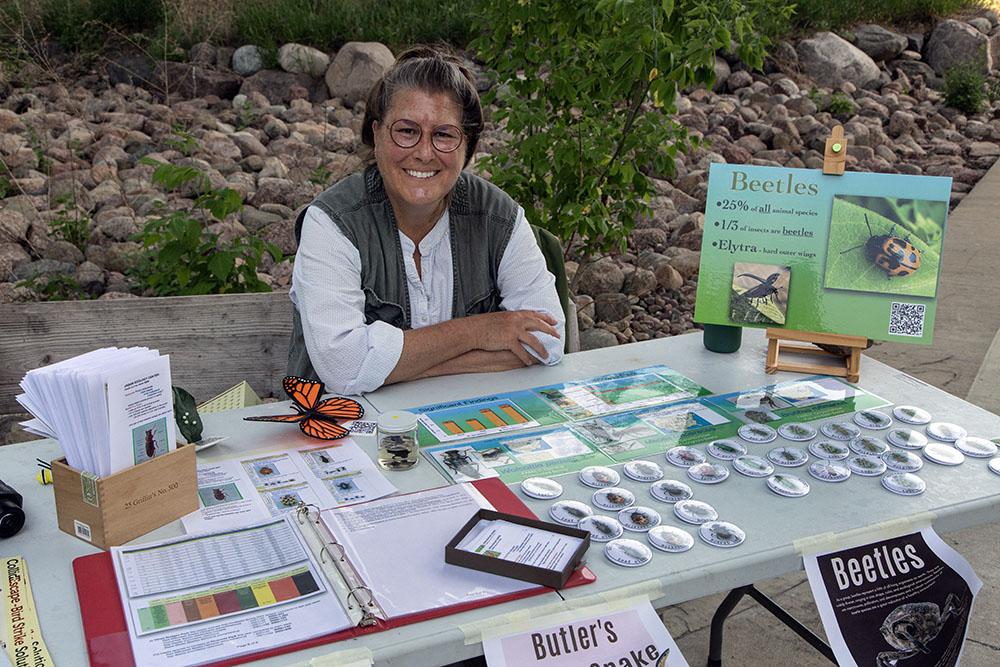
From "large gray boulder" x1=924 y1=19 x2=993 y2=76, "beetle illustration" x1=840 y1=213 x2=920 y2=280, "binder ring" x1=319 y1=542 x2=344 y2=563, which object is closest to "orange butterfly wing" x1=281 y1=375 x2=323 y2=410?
"binder ring" x1=319 y1=542 x2=344 y2=563

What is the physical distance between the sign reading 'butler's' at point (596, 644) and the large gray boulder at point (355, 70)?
22.9 feet

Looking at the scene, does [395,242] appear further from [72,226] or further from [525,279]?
[72,226]

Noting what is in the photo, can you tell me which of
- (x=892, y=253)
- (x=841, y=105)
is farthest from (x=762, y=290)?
(x=841, y=105)

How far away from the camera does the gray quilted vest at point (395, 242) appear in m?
2.42

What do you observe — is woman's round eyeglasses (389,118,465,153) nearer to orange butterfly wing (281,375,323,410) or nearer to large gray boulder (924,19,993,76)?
orange butterfly wing (281,375,323,410)

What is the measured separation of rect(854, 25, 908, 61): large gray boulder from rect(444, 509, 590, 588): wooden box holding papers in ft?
33.8

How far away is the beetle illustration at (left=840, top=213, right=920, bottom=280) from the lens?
7.42 ft

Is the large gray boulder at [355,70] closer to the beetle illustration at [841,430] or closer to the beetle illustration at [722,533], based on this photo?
the beetle illustration at [841,430]

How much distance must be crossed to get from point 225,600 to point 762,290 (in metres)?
1.56

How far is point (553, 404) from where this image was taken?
7.07 feet

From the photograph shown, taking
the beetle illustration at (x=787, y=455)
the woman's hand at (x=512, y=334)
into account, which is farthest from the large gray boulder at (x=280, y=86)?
the beetle illustration at (x=787, y=455)

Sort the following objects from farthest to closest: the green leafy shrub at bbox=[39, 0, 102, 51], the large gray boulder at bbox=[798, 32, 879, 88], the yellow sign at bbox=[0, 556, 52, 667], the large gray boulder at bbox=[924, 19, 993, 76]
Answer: the large gray boulder at bbox=[924, 19, 993, 76], the large gray boulder at bbox=[798, 32, 879, 88], the green leafy shrub at bbox=[39, 0, 102, 51], the yellow sign at bbox=[0, 556, 52, 667]

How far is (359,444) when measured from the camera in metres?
1.92

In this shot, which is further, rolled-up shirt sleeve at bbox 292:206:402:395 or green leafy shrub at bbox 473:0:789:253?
green leafy shrub at bbox 473:0:789:253
